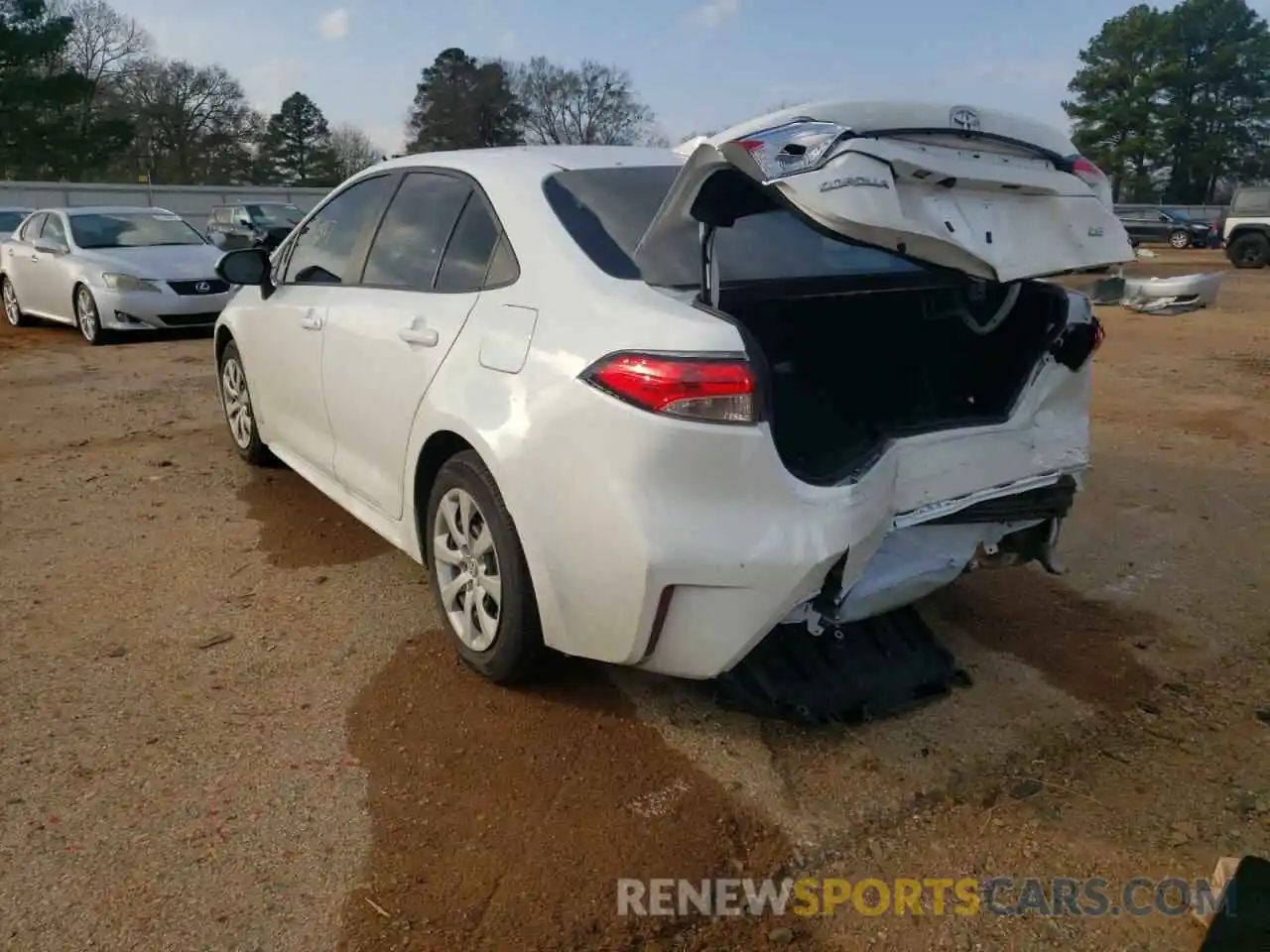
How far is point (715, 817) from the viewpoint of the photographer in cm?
263

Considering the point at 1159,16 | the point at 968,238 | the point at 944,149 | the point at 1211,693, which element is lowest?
the point at 1211,693

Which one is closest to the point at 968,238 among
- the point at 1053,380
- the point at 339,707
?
the point at 1053,380

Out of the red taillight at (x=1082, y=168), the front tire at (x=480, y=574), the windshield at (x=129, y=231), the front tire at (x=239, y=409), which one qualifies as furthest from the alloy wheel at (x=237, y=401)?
the windshield at (x=129, y=231)

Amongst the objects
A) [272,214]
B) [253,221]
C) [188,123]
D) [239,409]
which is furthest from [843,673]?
[188,123]

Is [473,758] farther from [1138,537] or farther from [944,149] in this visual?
[1138,537]

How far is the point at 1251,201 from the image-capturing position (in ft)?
79.4

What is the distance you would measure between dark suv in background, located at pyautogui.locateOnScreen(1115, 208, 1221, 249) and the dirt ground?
111 ft

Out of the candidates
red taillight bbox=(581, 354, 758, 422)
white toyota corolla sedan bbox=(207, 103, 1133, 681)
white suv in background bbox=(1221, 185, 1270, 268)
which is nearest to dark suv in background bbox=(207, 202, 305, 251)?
white toyota corolla sedan bbox=(207, 103, 1133, 681)

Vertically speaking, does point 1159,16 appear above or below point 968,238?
above

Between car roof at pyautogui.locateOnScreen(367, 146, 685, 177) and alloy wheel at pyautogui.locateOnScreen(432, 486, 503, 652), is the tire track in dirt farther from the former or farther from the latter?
car roof at pyautogui.locateOnScreen(367, 146, 685, 177)

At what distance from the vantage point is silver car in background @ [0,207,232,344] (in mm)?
10516

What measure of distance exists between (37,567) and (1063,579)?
4.29m

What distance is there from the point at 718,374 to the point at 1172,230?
3817 centimetres

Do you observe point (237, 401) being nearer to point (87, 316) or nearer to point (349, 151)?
point (87, 316)
